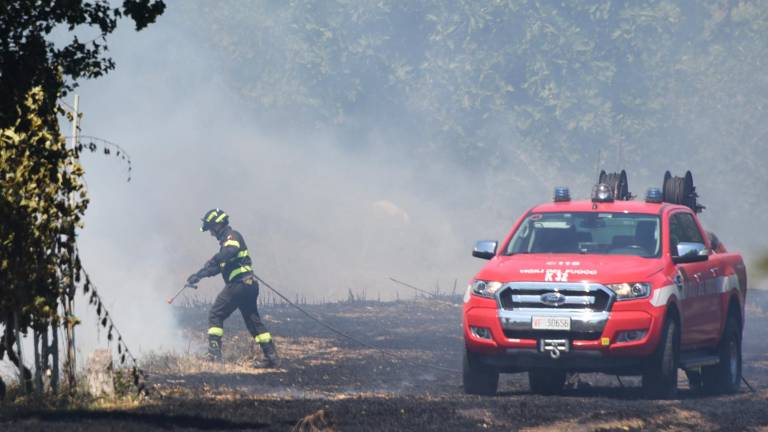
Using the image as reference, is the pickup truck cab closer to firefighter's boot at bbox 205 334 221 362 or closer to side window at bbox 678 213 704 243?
side window at bbox 678 213 704 243

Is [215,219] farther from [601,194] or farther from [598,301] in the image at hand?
[598,301]

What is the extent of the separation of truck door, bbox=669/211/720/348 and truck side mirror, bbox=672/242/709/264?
0.15 meters

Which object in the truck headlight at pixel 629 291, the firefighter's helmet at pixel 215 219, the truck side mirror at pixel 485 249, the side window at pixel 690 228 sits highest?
the firefighter's helmet at pixel 215 219

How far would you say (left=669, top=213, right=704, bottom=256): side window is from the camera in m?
14.6

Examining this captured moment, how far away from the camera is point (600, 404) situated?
42.4 ft

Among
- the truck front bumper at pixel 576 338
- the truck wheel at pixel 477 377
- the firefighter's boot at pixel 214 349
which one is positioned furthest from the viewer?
the firefighter's boot at pixel 214 349

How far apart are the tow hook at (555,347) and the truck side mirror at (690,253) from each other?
162cm

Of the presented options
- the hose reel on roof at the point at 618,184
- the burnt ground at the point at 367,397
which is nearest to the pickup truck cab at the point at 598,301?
the burnt ground at the point at 367,397

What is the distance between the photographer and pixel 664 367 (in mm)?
13578

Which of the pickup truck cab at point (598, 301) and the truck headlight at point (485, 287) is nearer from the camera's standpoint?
the pickup truck cab at point (598, 301)

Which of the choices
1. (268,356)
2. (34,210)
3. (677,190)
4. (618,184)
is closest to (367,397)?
(34,210)

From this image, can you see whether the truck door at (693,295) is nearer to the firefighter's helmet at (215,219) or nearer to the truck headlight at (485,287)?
the truck headlight at (485,287)

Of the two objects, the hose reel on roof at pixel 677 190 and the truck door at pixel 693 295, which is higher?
the hose reel on roof at pixel 677 190

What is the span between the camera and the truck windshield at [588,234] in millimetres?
14516
